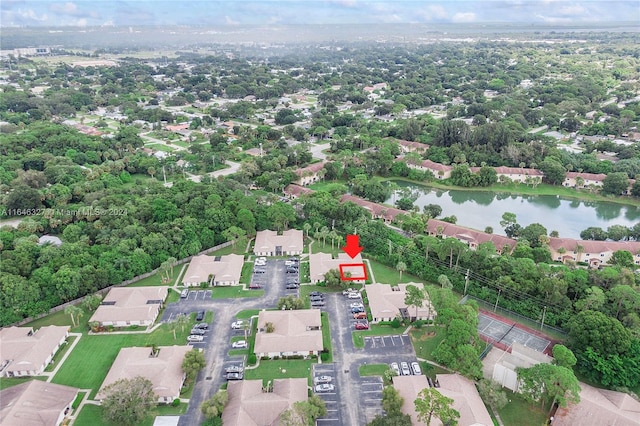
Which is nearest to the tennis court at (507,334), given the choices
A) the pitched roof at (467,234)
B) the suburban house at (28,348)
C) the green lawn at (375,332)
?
the green lawn at (375,332)

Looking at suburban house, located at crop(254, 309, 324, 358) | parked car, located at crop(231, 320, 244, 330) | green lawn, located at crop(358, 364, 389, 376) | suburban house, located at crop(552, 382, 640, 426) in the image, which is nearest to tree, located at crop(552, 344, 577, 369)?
suburban house, located at crop(552, 382, 640, 426)

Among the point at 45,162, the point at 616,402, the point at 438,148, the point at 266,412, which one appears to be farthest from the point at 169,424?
the point at 438,148

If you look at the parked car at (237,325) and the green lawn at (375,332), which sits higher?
the parked car at (237,325)

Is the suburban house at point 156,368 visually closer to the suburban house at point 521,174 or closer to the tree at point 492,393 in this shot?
the tree at point 492,393

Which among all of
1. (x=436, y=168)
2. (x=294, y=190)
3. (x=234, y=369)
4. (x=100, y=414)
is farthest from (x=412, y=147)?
(x=100, y=414)

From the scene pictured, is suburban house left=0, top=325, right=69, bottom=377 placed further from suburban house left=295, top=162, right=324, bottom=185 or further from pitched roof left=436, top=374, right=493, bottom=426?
suburban house left=295, top=162, right=324, bottom=185
